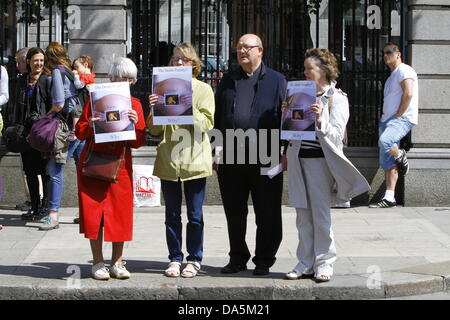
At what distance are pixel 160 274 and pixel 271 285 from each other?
38.5 inches

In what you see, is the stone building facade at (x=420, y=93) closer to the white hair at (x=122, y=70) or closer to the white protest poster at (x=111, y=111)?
the white hair at (x=122, y=70)

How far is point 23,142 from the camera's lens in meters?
10.7

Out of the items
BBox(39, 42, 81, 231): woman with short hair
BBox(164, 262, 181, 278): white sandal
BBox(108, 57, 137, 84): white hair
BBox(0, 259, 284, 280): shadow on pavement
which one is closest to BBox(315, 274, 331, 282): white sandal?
BBox(0, 259, 284, 280): shadow on pavement

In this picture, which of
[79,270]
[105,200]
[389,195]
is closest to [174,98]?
[105,200]

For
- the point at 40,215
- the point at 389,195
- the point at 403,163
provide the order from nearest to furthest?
the point at 40,215 < the point at 403,163 < the point at 389,195

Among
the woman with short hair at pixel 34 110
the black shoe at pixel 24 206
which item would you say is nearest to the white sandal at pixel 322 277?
the woman with short hair at pixel 34 110

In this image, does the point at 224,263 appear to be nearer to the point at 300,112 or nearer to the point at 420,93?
the point at 300,112

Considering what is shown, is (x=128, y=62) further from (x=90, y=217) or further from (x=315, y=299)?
(x=315, y=299)

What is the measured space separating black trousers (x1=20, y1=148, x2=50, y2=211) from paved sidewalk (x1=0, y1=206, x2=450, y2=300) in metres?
0.33

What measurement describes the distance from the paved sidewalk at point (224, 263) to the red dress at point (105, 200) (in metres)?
0.41

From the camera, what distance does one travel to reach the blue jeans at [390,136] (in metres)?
11.7

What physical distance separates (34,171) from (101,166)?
341 cm

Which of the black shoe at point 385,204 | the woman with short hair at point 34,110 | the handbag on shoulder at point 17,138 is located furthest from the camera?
the black shoe at point 385,204

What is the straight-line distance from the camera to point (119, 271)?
776 centimetres
